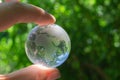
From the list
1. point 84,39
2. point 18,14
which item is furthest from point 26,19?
point 84,39

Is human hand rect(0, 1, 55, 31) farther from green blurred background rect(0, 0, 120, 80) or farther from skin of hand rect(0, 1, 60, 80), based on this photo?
green blurred background rect(0, 0, 120, 80)

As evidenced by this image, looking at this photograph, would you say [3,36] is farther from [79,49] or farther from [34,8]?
[34,8]

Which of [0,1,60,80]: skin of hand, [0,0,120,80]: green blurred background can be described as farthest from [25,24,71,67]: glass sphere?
[0,0,120,80]: green blurred background

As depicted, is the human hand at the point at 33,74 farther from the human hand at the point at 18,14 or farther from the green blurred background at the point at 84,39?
the green blurred background at the point at 84,39

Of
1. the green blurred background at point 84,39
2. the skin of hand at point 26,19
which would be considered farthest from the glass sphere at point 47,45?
the green blurred background at point 84,39

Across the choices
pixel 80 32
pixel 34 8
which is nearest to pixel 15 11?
pixel 34 8

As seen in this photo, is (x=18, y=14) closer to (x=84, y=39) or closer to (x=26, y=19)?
(x=26, y=19)
